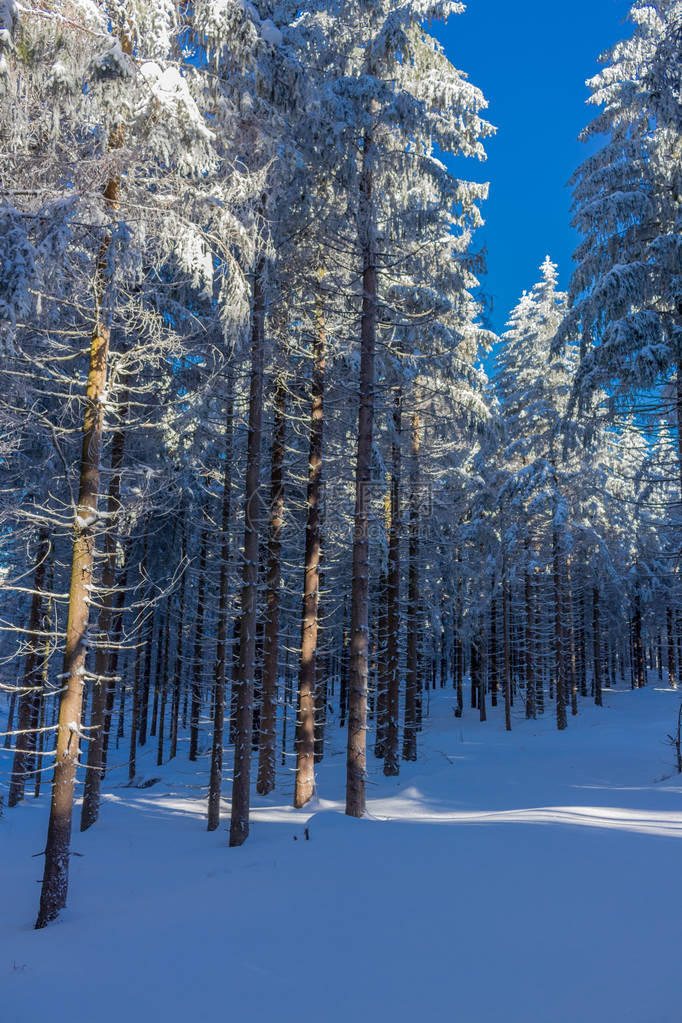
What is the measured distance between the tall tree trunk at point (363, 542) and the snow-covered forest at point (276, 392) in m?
0.06

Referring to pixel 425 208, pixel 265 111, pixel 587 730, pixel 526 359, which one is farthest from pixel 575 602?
pixel 265 111

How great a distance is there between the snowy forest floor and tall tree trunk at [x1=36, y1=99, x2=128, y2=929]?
1.80 feet

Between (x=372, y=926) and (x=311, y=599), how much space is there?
23.1ft

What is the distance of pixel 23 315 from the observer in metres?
6.91

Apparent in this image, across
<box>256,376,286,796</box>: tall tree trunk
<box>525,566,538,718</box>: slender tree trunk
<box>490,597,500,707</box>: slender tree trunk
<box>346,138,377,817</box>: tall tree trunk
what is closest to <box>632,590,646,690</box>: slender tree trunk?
<box>490,597,500,707</box>: slender tree trunk

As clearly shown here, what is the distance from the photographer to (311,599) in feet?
39.3

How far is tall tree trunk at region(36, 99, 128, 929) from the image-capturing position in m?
7.01

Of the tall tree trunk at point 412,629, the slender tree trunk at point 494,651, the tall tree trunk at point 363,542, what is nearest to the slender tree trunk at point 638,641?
the slender tree trunk at point 494,651

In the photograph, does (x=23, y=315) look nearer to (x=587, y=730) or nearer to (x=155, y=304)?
(x=155, y=304)

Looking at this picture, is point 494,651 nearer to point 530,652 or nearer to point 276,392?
point 530,652

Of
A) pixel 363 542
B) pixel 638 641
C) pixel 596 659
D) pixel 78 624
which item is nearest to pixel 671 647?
pixel 638 641

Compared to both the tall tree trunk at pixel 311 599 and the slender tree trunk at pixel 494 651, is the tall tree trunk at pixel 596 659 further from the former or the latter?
the tall tree trunk at pixel 311 599

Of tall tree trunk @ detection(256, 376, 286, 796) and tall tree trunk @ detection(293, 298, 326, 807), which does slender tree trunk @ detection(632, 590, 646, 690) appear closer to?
tall tree trunk @ detection(256, 376, 286, 796)

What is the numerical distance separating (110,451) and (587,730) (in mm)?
20178
